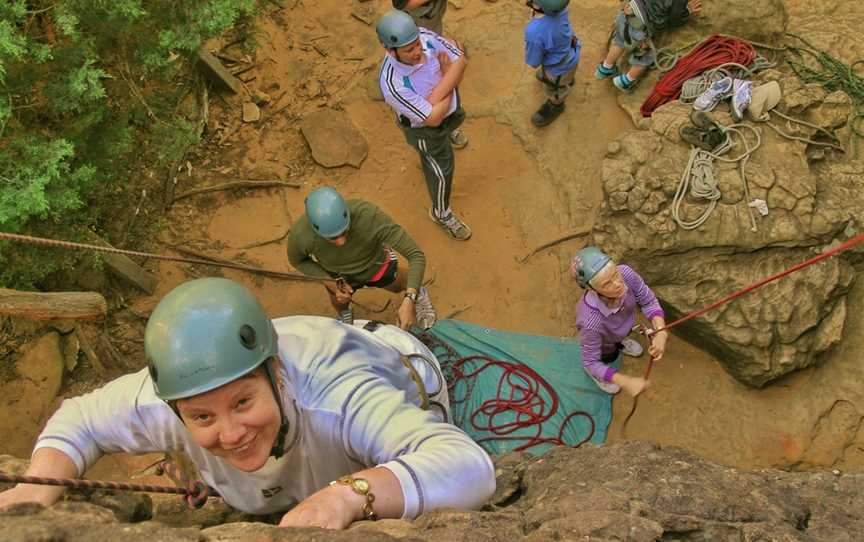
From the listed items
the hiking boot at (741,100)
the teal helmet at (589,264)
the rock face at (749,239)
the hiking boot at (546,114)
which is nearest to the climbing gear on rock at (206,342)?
the teal helmet at (589,264)

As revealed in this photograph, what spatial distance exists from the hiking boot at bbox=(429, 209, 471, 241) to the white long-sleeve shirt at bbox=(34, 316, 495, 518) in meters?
3.29

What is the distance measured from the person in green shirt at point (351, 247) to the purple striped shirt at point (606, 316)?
1.11 metres

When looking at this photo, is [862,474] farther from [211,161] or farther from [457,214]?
[211,161]

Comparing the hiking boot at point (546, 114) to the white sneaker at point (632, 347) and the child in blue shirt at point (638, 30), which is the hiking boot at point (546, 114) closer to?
Answer: the child in blue shirt at point (638, 30)

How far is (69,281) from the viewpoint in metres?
4.88

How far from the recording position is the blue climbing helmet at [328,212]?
3.88 meters

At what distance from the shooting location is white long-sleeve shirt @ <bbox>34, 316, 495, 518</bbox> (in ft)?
6.13

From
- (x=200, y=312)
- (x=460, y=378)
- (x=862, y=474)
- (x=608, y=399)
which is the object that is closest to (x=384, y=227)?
(x=460, y=378)

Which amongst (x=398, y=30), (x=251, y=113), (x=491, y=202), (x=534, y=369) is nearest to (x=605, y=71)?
(x=491, y=202)

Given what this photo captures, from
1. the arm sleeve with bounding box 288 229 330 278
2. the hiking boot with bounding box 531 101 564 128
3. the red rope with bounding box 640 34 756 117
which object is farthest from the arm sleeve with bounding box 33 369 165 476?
the red rope with bounding box 640 34 756 117

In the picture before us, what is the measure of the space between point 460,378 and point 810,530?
2.88 meters

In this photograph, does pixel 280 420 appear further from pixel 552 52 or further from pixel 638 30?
pixel 638 30

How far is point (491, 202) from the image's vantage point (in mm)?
5867

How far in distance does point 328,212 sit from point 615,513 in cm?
250
